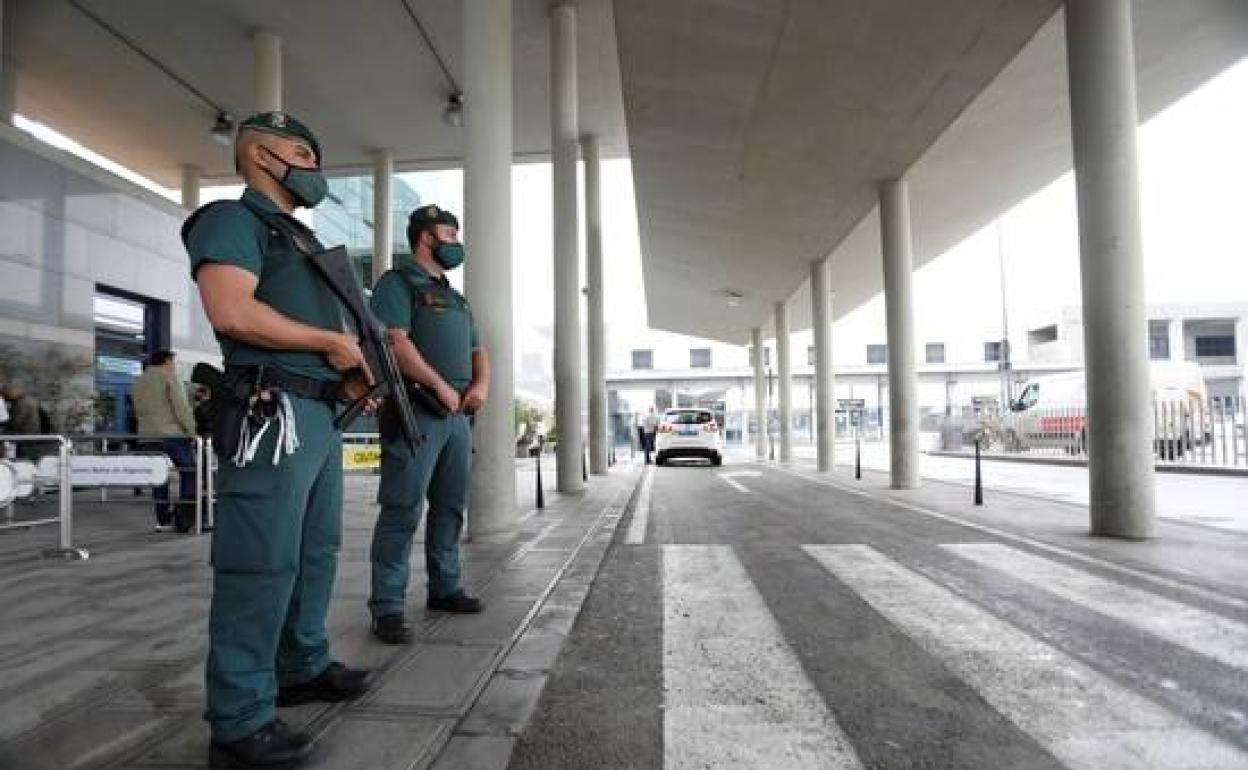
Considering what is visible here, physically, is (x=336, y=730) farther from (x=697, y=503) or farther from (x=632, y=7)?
(x=632, y=7)

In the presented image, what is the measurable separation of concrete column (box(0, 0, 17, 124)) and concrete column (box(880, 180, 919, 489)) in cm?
1725

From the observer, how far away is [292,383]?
2580 millimetres

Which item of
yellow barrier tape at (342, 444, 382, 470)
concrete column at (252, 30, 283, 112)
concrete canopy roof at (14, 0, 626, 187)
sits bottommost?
yellow barrier tape at (342, 444, 382, 470)

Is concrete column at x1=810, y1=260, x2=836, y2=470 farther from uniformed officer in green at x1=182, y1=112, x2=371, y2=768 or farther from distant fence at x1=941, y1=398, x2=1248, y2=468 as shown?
uniformed officer in green at x1=182, y1=112, x2=371, y2=768

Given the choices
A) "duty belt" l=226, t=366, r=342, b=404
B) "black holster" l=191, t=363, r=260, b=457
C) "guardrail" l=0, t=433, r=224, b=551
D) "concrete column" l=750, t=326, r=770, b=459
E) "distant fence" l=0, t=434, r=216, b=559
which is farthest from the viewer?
"concrete column" l=750, t=326, r=770, b=459

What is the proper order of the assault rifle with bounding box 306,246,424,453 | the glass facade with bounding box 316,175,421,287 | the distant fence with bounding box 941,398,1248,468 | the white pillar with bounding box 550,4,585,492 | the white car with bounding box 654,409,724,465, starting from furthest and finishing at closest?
the glass facade with bounding box 316,175,421,287, the white car with bounding box 654,409,724,465, the distant fence with bounding box 941,398,1248,468, the white pillar with bounding box 550,4,585,492, the assault rifle with bounding box 306,246,424,453

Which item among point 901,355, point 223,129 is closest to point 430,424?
point 901,355

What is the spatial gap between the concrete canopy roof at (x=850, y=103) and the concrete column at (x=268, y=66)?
22.2 feet

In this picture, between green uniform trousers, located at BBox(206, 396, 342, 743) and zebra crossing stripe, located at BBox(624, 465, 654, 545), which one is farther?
zebra crossing stripe, located at BBox(624, 465, 654, 545)

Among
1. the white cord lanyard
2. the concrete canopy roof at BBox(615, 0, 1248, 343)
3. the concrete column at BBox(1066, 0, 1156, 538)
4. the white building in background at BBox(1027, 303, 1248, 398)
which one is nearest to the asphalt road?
the white cord lanyard

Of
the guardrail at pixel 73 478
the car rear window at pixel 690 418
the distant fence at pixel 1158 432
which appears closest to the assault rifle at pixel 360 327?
the guardrail at pixel 73 478

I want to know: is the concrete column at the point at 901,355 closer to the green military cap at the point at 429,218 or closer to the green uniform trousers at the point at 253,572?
the green military cap at the point at 429,218

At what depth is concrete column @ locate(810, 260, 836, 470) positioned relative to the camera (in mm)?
21219

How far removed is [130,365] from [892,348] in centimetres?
1749
